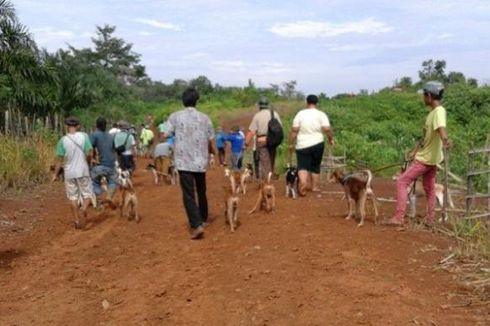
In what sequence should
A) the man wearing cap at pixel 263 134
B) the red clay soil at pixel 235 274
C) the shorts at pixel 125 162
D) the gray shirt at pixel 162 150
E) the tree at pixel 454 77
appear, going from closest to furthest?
the red clay soil at pixel 235 274
the man wearing cap at pixel 263 134
the shorts at pixel 125 162
the gray shirt at pixel 162 150
the tree at pixel 454 77

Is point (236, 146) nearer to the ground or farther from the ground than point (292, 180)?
farther from the ground

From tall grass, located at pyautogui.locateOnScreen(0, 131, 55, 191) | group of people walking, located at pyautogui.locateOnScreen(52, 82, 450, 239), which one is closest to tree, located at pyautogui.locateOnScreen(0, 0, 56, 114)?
tall grass, located at pyautogui.locateOnScreen(0, 131, 55, 191)

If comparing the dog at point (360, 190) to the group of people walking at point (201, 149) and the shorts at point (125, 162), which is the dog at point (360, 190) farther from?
the shorts at point (125, 162)

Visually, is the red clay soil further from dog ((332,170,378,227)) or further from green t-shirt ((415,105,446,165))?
green t-shirt ((415,105,446,165))

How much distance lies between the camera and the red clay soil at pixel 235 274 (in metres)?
5.50

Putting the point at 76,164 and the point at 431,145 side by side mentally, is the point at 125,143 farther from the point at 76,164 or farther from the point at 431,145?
the point at 431,145

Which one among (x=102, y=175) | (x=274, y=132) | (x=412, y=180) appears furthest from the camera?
(x=274, y=132)

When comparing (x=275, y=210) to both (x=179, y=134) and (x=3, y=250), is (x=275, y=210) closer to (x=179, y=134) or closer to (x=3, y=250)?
(x=179, y=134)

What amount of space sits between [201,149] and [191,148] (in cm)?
14

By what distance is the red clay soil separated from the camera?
5.50 metres

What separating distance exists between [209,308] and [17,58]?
54.9 feet

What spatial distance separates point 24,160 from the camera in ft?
53.1

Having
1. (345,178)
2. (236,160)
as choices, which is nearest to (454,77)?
(236,160)

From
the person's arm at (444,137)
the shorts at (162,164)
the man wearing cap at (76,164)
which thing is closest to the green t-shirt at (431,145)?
the person's arm at (444,137)
